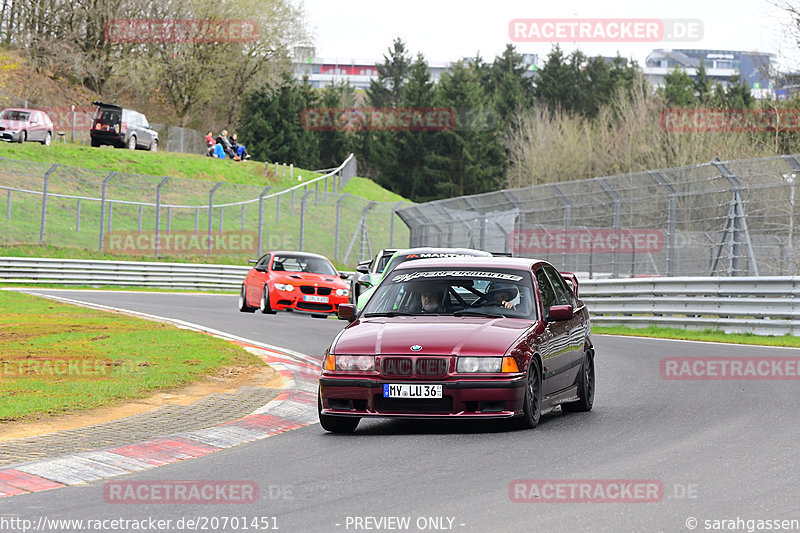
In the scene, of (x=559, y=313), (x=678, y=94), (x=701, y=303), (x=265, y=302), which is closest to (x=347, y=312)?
(x=559, y=313)

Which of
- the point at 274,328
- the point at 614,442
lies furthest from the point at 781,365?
the point at 274,328

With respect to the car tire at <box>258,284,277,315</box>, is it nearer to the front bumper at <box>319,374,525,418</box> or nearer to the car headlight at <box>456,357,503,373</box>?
the front bumper at <box>319,374,525,418</box>

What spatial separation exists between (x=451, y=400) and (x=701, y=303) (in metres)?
13.5

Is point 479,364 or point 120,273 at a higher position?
point 479,364

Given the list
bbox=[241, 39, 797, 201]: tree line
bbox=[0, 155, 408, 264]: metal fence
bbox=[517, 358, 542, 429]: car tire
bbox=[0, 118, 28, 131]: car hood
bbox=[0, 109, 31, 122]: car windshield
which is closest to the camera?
bbox=[517, 358, 542, 429]: car tire

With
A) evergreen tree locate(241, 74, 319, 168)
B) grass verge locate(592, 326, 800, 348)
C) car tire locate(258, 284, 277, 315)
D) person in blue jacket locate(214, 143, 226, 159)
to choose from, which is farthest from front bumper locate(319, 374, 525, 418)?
evergreen tree locate(241, 74, 319, 168)

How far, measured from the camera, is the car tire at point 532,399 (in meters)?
9.12

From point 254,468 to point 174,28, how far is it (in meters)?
64.2

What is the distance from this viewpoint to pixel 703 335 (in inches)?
815

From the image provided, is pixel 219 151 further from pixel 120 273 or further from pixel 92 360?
pixel 92 360

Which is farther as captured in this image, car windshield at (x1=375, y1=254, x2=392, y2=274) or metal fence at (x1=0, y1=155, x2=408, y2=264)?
metal fence at (x1=0, y1=155, x2=408, y2=264)

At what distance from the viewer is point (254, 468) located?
7.79m

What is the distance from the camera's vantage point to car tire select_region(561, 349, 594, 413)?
1063 cm

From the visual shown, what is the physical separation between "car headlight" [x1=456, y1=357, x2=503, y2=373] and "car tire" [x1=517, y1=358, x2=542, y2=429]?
283 mm
